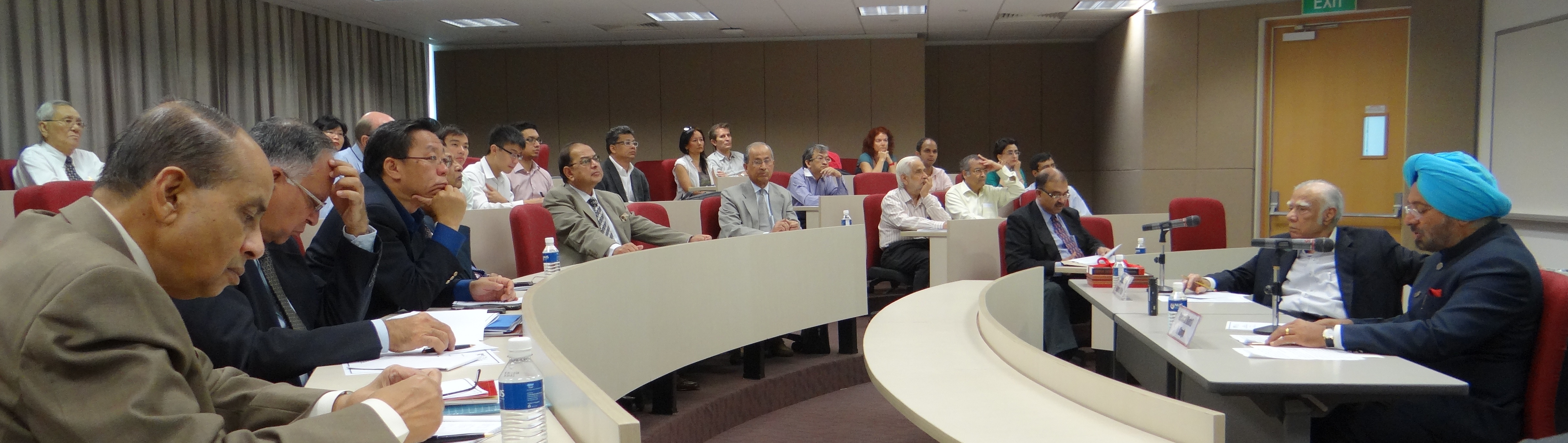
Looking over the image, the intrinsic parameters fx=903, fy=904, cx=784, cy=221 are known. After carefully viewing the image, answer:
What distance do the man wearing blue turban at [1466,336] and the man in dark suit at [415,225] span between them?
220cm

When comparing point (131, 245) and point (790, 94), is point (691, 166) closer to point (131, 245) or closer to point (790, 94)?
point (790, 94)

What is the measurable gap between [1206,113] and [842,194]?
3921 mm

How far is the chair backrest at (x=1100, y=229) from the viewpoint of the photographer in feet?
16.4

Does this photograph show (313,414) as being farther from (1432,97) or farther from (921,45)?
(921,45)

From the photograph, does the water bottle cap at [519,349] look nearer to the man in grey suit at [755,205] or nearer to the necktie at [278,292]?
the necktie at [278,292]

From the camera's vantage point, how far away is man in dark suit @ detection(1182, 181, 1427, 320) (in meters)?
3.02

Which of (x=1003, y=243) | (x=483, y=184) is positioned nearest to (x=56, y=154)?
(x=483, y=184)

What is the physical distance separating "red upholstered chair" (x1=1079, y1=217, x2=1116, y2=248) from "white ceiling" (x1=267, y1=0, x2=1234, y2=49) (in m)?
3.85

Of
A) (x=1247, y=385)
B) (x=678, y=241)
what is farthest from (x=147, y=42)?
(x=1247, y=385)

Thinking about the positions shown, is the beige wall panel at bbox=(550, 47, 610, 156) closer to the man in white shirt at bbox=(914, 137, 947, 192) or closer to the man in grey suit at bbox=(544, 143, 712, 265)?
the man in white shirt at bbox=(914, 137, 947, 192)

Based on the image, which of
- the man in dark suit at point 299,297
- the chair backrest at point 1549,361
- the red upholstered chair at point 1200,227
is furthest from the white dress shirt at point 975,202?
the man in dark suit at point 299,297

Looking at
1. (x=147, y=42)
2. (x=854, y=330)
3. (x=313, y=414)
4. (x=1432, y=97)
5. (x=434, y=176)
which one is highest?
(x=147, y=42)

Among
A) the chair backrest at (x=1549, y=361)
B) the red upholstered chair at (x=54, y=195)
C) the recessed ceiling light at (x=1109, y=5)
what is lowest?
the chair backrest at (x=1549, y=361)

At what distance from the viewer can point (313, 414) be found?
124 cm
